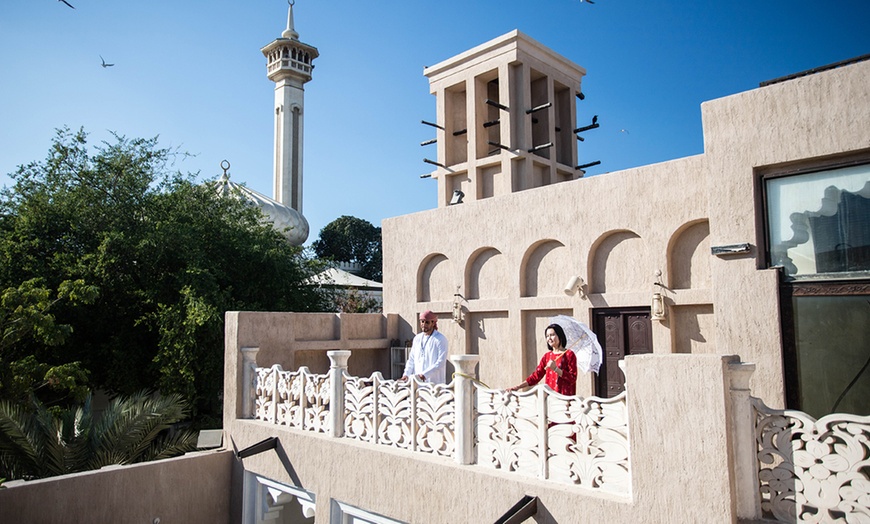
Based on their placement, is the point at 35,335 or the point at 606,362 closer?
the point at 606,362

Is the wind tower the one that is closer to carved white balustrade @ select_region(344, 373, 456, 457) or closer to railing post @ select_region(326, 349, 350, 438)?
railing post @ select_region(326, 349, 350, 438)

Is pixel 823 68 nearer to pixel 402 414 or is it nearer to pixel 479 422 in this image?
pixel 479 422

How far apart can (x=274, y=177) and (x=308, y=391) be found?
92.6ft

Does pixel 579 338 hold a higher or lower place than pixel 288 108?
lower

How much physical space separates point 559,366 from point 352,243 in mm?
48629

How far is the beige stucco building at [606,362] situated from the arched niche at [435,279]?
46mm

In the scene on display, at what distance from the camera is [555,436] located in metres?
4.98

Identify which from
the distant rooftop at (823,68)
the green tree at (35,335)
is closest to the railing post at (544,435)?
the distant rooftop at (823,68)

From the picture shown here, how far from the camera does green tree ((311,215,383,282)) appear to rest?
53.1 m

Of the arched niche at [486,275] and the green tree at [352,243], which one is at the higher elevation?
the green tree at [352,243]

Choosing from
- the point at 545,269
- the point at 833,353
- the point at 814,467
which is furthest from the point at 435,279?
the point at 814,467

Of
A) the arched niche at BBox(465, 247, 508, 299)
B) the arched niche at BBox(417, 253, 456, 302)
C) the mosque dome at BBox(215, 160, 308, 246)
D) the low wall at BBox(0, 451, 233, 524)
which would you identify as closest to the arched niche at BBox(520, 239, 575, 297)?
the arched niche at BBox(465, 247, 508, 299)

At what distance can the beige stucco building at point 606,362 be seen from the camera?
413 centimetres

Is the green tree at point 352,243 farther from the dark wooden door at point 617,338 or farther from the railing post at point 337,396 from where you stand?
the railing post at point 337,396
